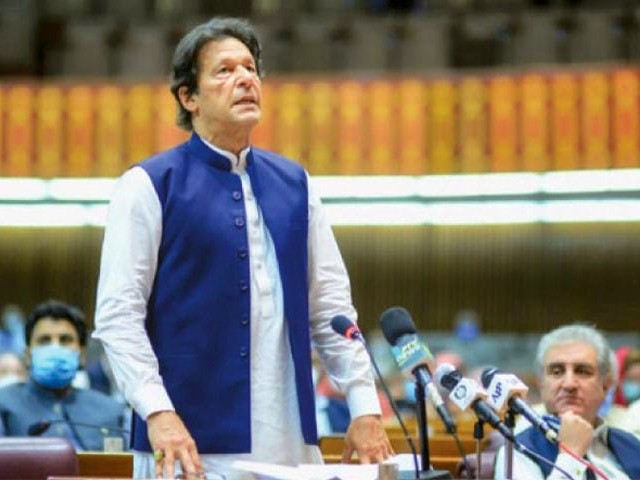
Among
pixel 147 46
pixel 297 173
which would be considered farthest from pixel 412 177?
pixel 297 173

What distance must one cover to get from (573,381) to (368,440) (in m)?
1.47

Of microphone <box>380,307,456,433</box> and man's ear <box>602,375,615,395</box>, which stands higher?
microphone <box>380,307,456,433</box>

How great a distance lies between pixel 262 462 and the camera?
3178 millimetres

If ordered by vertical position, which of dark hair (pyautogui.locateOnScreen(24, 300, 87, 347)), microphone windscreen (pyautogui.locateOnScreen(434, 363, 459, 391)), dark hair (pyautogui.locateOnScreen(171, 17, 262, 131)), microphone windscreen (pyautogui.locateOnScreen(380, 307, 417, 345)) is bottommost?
microphone windscreen (pyautogui.locateOnScreen(434, 363, 459, 391))

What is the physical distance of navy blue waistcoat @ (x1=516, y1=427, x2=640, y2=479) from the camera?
4.09 m

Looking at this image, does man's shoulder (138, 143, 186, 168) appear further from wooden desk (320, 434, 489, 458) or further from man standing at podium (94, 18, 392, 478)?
wooden desk (320, 434, 489, 458)

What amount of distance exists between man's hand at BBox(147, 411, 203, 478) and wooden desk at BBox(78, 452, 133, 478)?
74.7 inches

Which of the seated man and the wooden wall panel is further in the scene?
the wooden wall panel

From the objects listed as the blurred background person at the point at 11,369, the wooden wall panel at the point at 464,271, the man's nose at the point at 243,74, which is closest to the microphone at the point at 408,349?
the man's nose at the point at 243,74

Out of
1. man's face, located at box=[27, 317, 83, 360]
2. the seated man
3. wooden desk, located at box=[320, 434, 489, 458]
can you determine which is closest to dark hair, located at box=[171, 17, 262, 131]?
the seated man

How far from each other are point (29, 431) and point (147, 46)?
7.65 m

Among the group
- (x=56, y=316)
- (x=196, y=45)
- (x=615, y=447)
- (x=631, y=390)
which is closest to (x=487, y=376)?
(x=196, y=45)

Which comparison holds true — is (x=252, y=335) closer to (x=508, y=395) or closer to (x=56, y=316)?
(x=508, y=395)

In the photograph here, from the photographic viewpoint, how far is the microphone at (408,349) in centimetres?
301
